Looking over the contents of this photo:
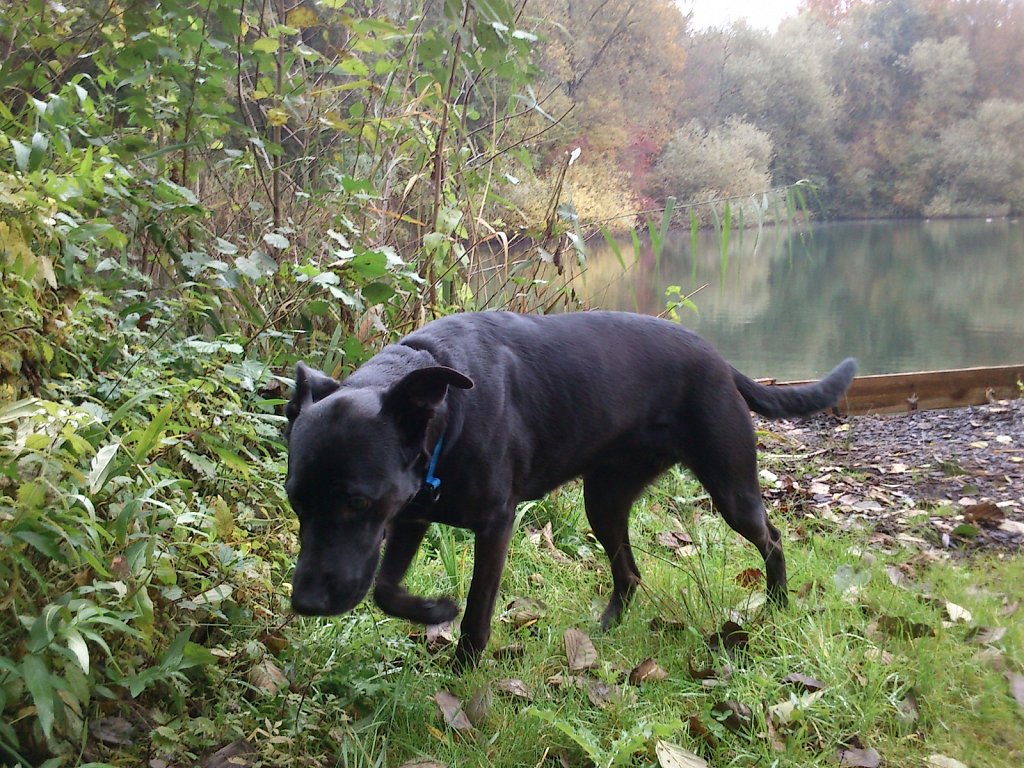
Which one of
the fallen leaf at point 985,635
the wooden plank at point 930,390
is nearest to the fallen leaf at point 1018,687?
the fallen leaf at point 985,635

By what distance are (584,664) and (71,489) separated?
141 cm

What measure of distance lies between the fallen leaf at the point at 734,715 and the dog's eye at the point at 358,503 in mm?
1014

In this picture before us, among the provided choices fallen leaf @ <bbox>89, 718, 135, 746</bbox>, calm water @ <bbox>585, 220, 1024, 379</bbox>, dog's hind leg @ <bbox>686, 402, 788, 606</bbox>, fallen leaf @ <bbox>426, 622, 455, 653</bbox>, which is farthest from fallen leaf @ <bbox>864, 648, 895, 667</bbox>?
calm water @ <bbox>585, 220, 1024, 379</bbox>

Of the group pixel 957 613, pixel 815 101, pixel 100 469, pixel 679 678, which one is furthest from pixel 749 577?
pixel 815 101

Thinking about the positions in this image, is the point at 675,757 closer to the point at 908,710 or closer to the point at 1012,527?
the point at 908,710

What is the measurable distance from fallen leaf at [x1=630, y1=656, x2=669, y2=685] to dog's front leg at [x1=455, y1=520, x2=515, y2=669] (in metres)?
0.42

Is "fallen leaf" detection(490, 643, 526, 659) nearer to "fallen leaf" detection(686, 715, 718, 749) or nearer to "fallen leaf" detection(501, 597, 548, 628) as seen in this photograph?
"fallen leaf" detection(501, 597, 548, 628)

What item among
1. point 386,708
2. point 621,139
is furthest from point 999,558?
point 621,139

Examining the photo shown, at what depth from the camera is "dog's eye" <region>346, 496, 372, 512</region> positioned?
177 cm

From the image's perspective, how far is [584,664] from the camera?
2.24 meters

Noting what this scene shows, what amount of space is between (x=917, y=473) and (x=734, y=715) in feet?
8.91

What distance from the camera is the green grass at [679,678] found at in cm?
182

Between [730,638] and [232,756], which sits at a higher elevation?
[232,756]

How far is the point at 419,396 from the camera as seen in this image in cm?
186
